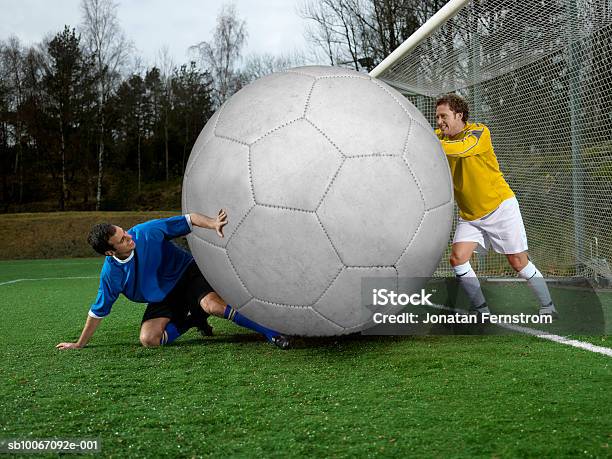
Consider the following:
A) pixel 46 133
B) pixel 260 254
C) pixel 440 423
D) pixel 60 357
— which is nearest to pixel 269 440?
pixel 440 423

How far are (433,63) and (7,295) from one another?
6372mm

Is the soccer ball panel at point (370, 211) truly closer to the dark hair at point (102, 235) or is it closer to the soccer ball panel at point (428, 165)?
the soccer ball panel at point (428, 165)

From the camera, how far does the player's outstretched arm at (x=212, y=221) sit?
3.42 meters

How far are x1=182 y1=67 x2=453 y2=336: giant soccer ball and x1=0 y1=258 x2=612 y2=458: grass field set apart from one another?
41cm

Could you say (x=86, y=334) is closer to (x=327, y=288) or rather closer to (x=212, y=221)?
(x=212, y=221)

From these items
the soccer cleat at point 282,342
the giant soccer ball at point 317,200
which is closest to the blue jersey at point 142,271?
the giant soccer ball at point 317,200

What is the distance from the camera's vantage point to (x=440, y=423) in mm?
2469

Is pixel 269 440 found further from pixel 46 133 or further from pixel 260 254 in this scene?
pixel 46 133

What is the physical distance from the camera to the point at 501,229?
15.9 ft

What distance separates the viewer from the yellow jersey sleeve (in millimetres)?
4484

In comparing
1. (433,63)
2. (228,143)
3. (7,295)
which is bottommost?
(7,295)

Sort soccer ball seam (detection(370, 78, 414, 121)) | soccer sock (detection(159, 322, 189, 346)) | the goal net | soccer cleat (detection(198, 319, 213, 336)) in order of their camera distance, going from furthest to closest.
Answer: the goal net, soccer cleat (detection(198, 319, 213, 336)), soccer sock (detection(159, 322, 189, 346)), soccer ball seam (detection(370, 78, 414, 121))

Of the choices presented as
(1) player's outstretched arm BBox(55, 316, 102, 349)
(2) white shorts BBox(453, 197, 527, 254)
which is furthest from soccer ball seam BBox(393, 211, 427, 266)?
(1) player's outstretched arm BBox(55, 316, 102, 349)

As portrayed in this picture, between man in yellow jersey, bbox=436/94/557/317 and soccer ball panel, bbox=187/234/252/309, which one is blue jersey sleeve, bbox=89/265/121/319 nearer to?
soccer ball panel, bbox=187/234/252/309
